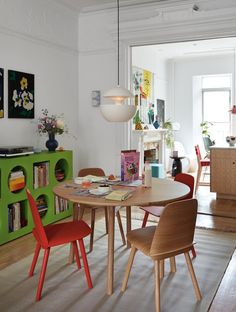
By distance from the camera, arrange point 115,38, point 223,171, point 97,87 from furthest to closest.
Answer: point 223,171, point 97,87, point 115,38

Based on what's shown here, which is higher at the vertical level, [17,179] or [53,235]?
[17,179]

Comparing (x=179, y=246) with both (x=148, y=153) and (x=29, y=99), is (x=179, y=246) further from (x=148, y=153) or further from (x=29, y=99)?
(x=148, y=153)

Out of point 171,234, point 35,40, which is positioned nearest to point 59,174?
point 35,40

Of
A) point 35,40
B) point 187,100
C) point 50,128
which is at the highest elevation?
point 35,40

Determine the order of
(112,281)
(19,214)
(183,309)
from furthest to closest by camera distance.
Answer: (19,214), (112,281), (183,309)

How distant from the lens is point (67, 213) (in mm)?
4797

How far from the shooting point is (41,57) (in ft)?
15.2

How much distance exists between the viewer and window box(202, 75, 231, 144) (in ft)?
29.5

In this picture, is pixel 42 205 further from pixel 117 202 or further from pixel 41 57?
pixel 117 202

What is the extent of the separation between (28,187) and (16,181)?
9.0 inches

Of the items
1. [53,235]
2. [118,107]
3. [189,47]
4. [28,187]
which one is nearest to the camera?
[53,235]

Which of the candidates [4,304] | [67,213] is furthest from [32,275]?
[67,213]

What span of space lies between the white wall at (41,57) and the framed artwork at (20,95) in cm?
6

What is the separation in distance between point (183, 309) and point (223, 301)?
0.34 m
